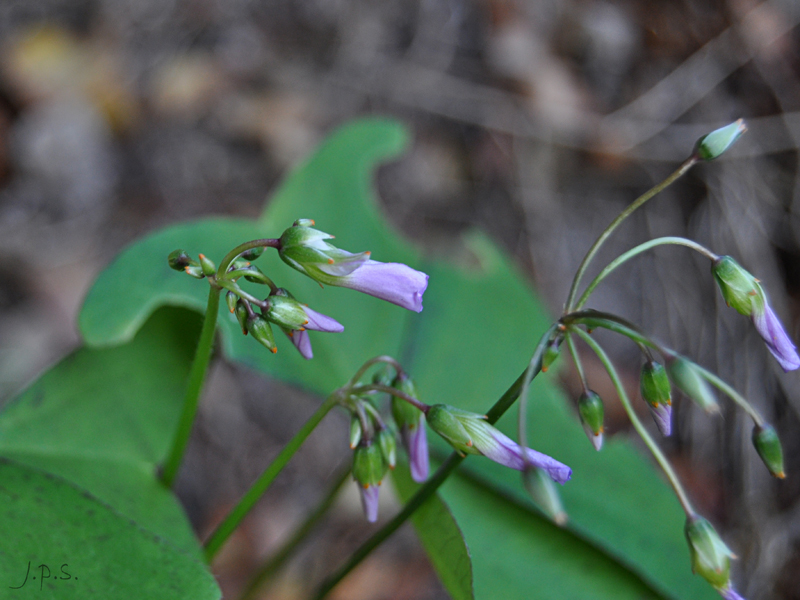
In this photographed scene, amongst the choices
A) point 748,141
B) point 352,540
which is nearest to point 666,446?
point 352,540

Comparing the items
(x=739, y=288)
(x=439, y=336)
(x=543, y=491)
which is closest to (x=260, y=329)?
(x=543, y=491)

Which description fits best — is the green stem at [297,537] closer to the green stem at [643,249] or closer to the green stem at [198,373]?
the green stem at [198,373]

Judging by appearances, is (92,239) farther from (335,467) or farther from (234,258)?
(234,258)

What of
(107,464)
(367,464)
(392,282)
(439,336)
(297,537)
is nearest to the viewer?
(392,282)

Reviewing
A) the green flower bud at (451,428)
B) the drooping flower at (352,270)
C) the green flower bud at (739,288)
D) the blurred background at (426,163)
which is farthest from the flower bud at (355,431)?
the blurred background at (426,163)

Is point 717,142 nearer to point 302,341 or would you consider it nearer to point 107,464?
point 302,341
